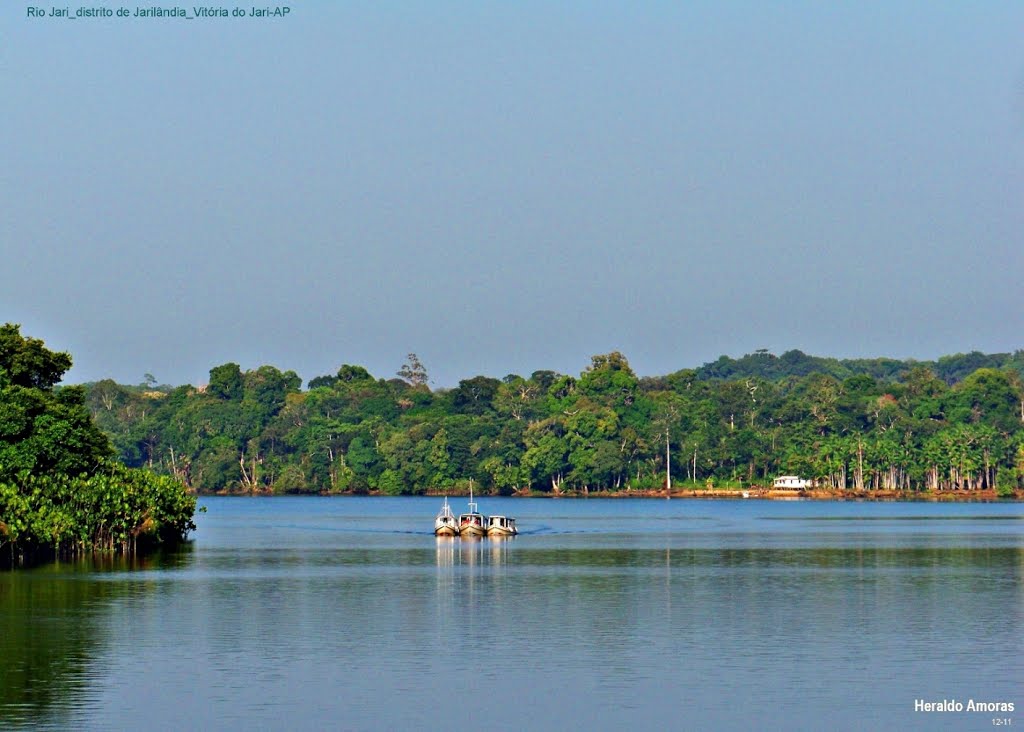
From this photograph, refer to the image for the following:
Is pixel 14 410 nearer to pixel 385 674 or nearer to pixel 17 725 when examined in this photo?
pixel 385 674

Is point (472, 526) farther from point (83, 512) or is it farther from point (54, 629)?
point (54, 629)

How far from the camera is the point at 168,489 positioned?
9012 centimetres

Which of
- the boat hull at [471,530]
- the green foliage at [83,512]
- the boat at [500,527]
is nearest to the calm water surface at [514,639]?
the green foliage at [83,512]

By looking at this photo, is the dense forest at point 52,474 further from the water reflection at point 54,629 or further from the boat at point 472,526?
the boat at point 472,526

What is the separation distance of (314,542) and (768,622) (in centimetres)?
5633

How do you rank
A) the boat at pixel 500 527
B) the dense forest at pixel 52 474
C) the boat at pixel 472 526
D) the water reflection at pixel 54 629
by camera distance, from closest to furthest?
the water reflection at pixel 54 629, the dense forest at pixel 52 474, the boat at pixel 500 527, the boat at pixel 472 526

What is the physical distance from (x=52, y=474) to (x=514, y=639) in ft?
111

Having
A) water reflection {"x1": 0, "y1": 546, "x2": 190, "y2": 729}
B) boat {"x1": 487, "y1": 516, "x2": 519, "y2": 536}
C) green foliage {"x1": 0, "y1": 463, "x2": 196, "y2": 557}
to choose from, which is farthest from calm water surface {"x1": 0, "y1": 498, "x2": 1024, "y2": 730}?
boat {"x1": 487, "y1": 516, "x2": 519, "y2": 536}

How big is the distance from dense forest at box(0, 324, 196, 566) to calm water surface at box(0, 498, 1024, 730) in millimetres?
2190

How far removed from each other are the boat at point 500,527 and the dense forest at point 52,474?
31578mm

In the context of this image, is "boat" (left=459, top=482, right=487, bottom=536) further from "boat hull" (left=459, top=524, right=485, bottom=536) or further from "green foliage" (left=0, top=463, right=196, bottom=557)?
"green foliage" (left=0, top=463, right=196, bottom=557)

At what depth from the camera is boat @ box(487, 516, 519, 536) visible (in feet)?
365

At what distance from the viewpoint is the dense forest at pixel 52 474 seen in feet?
237

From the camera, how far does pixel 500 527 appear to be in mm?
111688
